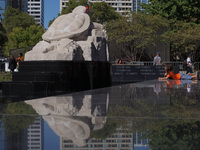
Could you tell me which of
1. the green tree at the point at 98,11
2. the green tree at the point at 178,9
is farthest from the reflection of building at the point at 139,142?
the green tree at the point at 98,11

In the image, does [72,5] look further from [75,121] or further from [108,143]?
[108,143]

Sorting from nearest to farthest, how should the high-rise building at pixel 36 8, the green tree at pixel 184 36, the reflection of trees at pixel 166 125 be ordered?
the reflection of trees at pixel 166 125 < the green tree at pixel 184 36 < the high-rise building at pixel 36 8

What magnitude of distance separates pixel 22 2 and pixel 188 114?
130 meters

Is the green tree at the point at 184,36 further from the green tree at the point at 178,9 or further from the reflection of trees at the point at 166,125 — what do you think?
the reflection of trees at the point at 166,125

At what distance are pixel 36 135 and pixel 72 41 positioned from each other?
8.00m

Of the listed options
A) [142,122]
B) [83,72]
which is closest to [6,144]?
[142,122]

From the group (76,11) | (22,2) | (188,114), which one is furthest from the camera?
(22,2)

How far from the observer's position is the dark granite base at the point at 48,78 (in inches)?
392

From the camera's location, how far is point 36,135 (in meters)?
3.35

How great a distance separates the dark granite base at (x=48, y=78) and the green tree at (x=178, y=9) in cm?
2672

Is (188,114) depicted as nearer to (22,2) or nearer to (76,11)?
(76,11)

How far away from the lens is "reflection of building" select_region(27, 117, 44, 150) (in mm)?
2948

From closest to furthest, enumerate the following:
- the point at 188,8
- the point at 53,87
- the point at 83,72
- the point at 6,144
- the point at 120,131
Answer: the point at 6,144
the point at 120,131
the point at 53,87
the point at 83,72
the point at 188,8

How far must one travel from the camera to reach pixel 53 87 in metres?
10.3
